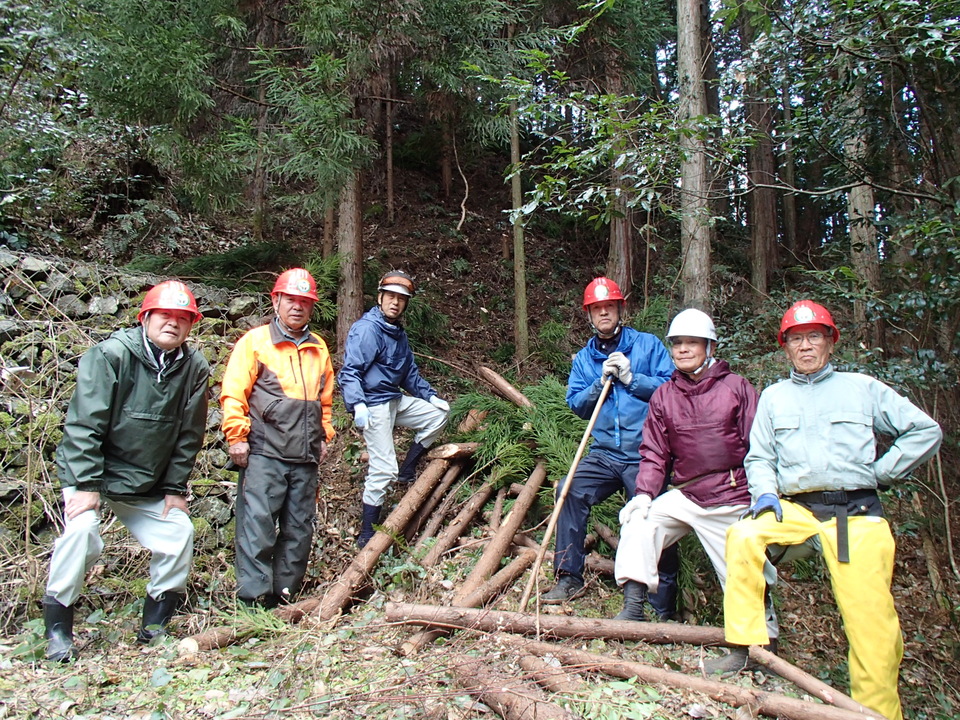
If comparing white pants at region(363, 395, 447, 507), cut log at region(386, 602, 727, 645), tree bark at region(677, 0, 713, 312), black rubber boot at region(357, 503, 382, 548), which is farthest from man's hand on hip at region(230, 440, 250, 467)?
tree bark at region(677, 0, 713, 312)

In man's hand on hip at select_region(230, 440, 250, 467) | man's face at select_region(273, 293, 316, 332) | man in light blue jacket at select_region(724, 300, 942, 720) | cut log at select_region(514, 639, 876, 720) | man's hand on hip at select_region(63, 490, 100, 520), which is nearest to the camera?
cut log at select_region(514, 639, 876, 720)

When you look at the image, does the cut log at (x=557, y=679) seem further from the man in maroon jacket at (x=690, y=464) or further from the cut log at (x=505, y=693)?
the man in maroon jacket at (x=690, y=464)

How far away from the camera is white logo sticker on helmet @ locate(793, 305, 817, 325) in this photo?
3742 millimetres

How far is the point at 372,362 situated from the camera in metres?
5.59

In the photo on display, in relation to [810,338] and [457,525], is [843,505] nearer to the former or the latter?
[810,338]

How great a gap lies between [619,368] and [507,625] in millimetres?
2032

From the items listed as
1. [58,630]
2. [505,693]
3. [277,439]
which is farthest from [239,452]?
[505,693]

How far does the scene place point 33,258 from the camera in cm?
664

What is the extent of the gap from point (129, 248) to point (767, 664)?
8.91 meters

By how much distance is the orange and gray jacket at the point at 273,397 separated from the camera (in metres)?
4.52

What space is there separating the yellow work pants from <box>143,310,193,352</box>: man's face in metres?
3.58

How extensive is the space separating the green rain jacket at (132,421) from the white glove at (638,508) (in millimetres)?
2901

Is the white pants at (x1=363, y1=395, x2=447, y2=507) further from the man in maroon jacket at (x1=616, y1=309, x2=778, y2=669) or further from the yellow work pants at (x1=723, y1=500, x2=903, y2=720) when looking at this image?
the yellow work pants at (x1=723, y1=500, x2=903, y2=720)

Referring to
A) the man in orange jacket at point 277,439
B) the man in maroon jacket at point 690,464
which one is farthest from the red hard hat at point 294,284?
the man in maroon jacket at point 690,464
